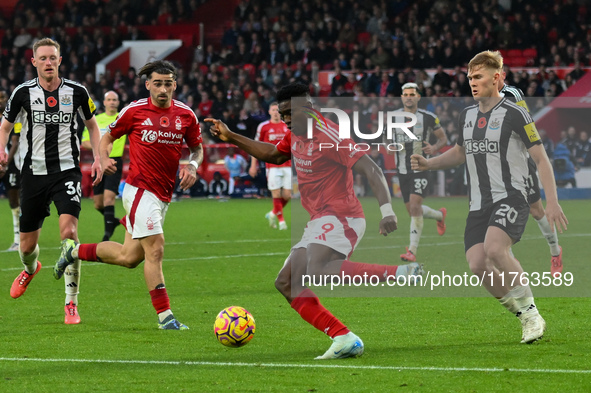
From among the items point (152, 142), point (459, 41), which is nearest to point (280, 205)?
point (152, 142)

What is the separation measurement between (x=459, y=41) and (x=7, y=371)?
2388cm

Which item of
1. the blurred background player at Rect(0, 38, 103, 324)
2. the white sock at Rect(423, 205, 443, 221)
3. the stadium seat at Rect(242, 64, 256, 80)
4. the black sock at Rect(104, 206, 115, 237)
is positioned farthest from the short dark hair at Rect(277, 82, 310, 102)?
the stadium seat at Rect(242, 64, 256, 80)

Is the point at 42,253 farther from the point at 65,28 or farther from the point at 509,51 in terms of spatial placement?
the point at 65,28

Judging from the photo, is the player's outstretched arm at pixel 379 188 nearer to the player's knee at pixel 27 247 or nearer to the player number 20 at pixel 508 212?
the player number 20 at pixel 508 212

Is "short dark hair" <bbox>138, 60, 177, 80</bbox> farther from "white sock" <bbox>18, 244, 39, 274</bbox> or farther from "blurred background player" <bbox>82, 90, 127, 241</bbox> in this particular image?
"blurred background player" <bbox>82, 90, 127, 241</bbox>

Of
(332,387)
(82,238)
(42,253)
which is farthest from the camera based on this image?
(82,238)

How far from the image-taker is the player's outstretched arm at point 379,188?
651 cm

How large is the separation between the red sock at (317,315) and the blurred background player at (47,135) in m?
2.84

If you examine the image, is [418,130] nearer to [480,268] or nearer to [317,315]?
[480,268]

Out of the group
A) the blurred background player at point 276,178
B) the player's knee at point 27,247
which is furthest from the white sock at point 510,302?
the blurred background player at point 276,178

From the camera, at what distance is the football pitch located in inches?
220

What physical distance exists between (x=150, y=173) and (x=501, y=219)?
2.72 metres

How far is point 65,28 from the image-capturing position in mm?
36375

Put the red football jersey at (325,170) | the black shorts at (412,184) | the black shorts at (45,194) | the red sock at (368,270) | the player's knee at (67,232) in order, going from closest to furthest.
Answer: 1. the red sock at (368,270)
2. the red football jersey at (325,170)
3. the player's knee at (67,232)
4. the black shorts at (45,194)
5. the black shorts at (412,184)
